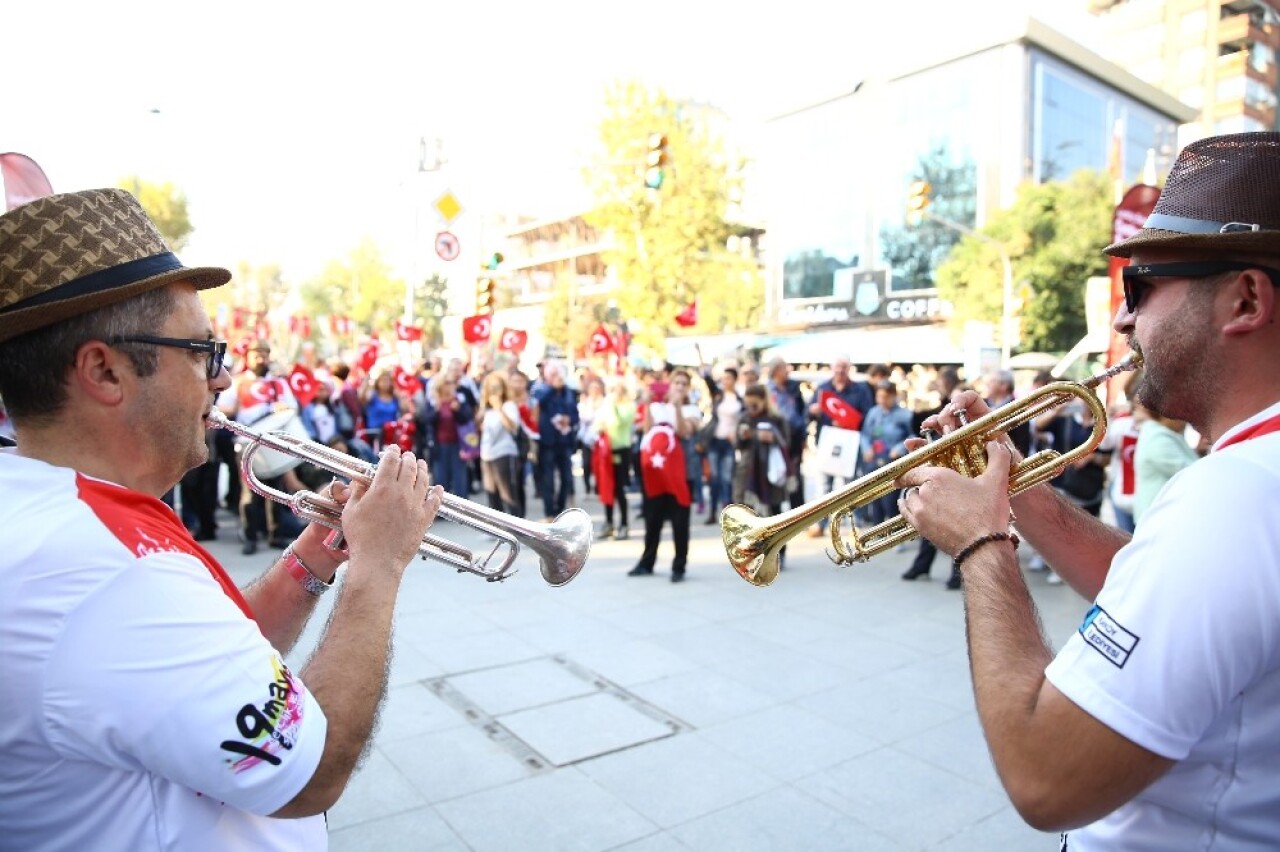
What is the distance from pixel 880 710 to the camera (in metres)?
4.66

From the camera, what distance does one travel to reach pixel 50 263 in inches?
53.9

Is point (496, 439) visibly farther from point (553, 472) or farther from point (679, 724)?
point (679, 724)

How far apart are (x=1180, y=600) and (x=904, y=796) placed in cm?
299

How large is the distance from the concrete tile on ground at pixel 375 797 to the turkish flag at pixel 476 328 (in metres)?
11.1

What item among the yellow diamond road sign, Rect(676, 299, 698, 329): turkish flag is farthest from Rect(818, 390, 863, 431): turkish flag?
Rect(676, 299, 698, 329): turkish flag

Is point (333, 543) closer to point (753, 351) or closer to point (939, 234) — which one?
point (939, 234)

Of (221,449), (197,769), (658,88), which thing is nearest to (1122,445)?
(197,769)

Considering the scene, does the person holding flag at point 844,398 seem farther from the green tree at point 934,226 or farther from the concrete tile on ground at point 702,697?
the green tree at point 934,226

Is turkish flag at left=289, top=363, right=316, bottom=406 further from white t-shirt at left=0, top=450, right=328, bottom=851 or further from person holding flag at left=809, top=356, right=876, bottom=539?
white t-shirt at left=0, top=450, right=328, bottom=851

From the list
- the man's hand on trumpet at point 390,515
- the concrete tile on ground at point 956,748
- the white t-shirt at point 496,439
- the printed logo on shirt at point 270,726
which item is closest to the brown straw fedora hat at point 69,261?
the man's hand on trumpet at point 390,515

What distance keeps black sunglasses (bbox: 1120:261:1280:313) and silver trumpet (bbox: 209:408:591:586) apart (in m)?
1.55

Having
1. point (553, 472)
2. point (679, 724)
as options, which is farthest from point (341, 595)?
point (553, 472)

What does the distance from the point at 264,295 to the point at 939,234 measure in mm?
49270

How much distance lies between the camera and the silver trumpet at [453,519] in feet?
6.70
